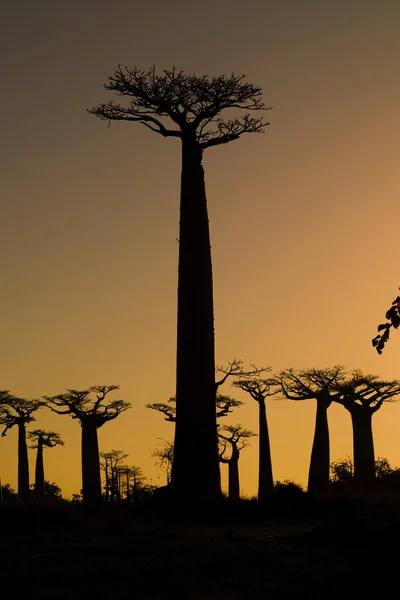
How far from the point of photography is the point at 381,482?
74.1 ft

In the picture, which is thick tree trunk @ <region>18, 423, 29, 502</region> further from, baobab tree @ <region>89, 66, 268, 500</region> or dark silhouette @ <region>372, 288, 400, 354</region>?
dark silhouette @ <region>372, 288, 400, 354</region>

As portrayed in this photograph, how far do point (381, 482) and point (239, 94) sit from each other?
9.00 m

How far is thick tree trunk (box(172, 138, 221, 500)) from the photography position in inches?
723

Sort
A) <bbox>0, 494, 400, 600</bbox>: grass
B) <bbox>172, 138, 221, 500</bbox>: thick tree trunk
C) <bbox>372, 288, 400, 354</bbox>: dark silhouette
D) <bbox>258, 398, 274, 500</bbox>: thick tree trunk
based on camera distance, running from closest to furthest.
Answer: <bbox>372, 288, 400, 354</bbox>: dark silhouette, <bbox>0, 494, 400, 600</bbox>: grass, <bbox>172, 138, 221, 500</bbox>: thick tree trunk, <bbox>258, 398, 274, 500</bbox>: thick tree trunk

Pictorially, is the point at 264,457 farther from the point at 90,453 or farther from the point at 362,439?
the point at 90,453

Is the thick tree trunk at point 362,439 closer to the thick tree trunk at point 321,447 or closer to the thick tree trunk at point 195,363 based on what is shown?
the thick tree trunk at point 321,447

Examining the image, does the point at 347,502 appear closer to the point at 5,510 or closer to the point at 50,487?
the point at 5,510

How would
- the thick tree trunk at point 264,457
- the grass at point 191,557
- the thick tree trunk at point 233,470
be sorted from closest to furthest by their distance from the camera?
the grass at point 191,557
the thick tree trunk at point 264,457
the thick tree trunk at point 233,470

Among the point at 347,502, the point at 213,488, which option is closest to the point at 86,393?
the point at 213,488

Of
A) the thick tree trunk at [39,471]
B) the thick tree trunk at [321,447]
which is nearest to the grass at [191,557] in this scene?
the thick tree trunk at [321,447]

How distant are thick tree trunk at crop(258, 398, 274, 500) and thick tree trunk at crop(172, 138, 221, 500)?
1735cm

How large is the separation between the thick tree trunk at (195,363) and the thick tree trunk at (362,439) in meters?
17.6

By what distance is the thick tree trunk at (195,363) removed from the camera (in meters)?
18.4

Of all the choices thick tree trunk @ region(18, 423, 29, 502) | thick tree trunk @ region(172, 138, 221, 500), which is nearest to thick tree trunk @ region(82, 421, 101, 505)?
thick tree trunk @ region(18, 423, 29, 502)
